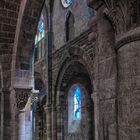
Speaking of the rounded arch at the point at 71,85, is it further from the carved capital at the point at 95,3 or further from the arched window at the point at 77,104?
the carved capital at the point at 95,3

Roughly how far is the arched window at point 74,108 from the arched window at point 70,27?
93.4 inches

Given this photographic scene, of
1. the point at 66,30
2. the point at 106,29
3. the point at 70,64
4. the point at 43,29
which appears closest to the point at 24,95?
the point at 106,29

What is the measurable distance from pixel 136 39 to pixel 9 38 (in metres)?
4.85

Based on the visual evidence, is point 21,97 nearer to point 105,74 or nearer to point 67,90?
point 105,74

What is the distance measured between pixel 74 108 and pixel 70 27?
380 cm

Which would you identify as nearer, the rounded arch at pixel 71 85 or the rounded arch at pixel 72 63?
the rounded arch at pixel 72 63

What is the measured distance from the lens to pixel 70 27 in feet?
43.1

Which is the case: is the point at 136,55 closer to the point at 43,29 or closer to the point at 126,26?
the point at 126,26

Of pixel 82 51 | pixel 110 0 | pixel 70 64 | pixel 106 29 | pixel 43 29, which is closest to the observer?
pixel 110 0

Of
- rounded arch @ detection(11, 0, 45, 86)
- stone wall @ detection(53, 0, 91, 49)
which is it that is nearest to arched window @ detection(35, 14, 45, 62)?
stone wall @ detection(53, 0, 91, 49)

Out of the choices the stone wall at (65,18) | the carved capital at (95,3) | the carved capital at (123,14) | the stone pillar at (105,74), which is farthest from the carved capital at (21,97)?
the stone wall at (65,18)

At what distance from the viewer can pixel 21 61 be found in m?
6.54

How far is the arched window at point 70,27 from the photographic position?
42.4 feet

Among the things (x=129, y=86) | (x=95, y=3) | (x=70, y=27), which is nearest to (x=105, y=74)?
(x=129, y=86)
